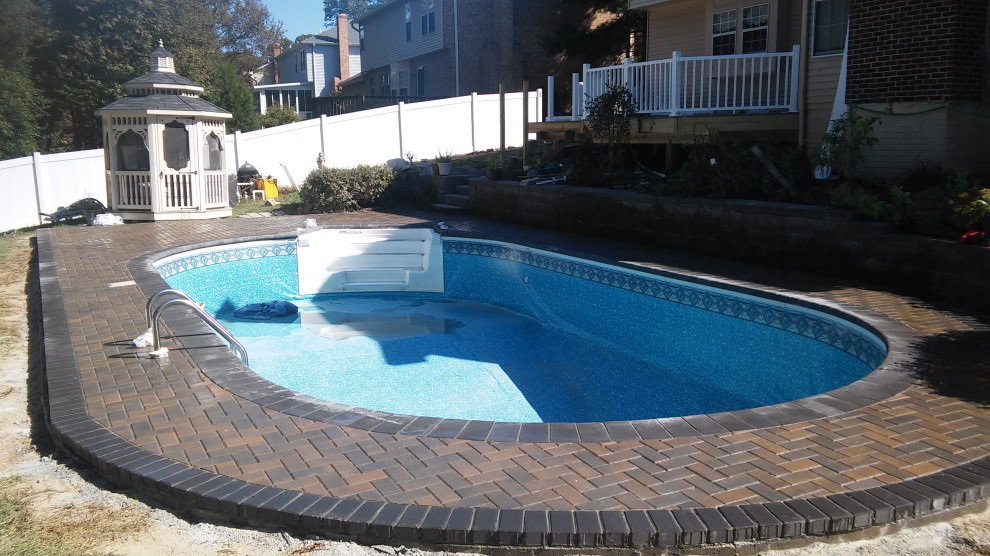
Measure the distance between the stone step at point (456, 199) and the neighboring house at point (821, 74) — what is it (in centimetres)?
263

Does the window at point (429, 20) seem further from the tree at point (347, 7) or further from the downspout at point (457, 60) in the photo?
the tree at point (347, 7)

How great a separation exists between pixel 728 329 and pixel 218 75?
89.0 ft

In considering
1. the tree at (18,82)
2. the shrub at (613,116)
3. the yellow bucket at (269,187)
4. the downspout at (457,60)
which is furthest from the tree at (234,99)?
the shrub at (613,116)

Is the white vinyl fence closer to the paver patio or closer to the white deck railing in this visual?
the white deck railing

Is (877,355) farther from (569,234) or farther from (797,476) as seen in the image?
(569,234)

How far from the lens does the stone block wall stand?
760 centimetres

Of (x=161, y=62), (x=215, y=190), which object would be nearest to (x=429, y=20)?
(x=161, y=62)

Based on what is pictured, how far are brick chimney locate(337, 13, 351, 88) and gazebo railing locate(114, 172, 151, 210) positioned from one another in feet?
99.7

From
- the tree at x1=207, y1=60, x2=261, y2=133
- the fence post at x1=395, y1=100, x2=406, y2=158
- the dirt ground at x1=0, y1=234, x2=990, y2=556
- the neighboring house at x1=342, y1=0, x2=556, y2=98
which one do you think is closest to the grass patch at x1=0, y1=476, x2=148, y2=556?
the dirt ground at x1=0, y1=234, x2=990, y2=556

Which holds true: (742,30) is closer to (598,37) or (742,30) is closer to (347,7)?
(598,37)

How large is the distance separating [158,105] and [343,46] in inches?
1203

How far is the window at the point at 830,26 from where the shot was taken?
38.9ft

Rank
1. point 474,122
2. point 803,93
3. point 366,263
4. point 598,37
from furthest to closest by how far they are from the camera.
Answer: point 474,122 → point 598,37 → point 366,263 → point 803,93

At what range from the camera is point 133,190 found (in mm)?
15367
